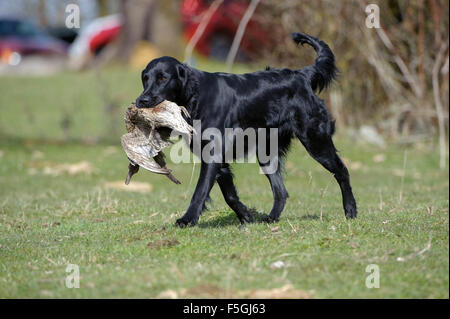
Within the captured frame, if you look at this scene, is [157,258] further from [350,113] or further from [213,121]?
[350,113]

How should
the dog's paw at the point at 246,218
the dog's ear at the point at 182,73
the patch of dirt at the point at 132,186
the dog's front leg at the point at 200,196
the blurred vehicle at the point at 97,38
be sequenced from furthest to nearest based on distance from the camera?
the blurred vehicle at the point at 97,38 < the patch of dirt at the point at 132,186 < the dog's paw at the point at 246,218 < the dog's ear at the point at 182,73 < the dog's front leg at the point at 200,196

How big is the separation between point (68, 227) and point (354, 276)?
303 centimetres

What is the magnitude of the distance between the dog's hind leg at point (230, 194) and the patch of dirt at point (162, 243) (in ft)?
3.13

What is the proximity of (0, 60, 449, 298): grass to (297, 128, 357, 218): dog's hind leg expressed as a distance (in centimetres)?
26

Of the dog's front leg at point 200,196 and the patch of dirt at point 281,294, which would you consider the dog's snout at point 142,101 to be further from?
the patch of dirt at point 281,294

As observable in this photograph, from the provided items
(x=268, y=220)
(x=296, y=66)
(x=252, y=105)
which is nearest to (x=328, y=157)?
(x=268, y=220)

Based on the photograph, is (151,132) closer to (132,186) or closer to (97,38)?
(132,186)

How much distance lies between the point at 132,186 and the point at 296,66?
5157 millimetres

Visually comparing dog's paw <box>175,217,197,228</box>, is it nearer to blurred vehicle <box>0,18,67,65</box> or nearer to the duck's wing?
the duck's wing

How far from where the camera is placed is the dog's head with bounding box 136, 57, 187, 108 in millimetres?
5621

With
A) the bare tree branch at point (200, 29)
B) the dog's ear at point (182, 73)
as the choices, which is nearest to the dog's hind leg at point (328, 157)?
the dog's ear at point (182, 73)

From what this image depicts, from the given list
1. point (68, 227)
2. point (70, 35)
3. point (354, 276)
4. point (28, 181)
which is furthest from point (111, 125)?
point (70, 35)

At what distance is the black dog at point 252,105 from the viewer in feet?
18.5

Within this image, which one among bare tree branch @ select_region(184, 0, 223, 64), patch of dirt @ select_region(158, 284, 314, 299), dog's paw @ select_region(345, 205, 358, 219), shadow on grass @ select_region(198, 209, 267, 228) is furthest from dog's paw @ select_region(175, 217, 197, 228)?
bare tree branch @ select_region(184, 0, 223, 64)
